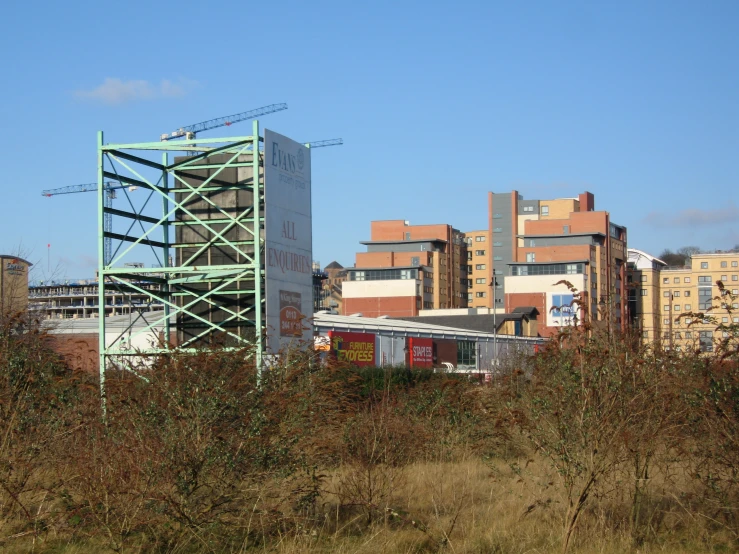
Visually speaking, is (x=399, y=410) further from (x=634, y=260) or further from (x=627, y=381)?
(x=634, y=260)

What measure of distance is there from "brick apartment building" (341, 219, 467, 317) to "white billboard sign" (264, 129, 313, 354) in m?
97.7

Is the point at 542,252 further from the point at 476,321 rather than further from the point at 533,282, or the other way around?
the point at 476,321

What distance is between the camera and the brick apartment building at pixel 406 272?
12256 centimetres

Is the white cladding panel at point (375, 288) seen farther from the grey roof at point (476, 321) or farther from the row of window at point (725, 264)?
the row of window at point (725, 264)

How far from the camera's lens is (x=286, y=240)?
22.9 m

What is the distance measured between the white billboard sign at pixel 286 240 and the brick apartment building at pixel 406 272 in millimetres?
97692

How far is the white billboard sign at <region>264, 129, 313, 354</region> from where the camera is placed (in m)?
22.0

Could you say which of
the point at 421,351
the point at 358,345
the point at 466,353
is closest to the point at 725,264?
the point at 466,353

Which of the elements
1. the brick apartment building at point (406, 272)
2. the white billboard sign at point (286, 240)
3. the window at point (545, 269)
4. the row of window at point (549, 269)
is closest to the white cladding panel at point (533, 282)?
the row of window at point (549, 269)

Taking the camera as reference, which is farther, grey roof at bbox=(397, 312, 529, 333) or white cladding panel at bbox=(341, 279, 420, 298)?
white cladding panel at bbox=(341, 279, 420, 298)

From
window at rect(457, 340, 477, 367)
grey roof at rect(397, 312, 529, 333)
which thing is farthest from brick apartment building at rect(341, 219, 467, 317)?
window at rect(457, 340, 477, 367)

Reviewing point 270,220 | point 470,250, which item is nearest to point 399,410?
point 270,220

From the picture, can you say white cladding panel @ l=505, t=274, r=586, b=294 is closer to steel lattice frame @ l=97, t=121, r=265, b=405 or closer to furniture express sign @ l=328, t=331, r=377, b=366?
furniture express sign @ l=328, t=331, r=377, b=366

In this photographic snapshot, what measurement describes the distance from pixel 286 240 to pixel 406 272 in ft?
332
